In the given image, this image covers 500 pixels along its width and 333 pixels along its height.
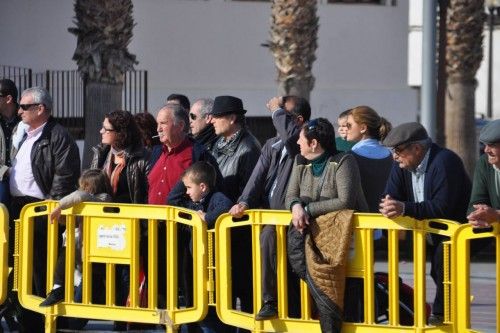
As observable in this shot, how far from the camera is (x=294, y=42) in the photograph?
28.0 m

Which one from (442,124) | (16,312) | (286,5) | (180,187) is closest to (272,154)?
(180,187)

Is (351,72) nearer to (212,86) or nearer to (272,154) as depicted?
(212,86)

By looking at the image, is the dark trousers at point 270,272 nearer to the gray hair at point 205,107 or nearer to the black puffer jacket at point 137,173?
the black puffer jacket at point 137,173

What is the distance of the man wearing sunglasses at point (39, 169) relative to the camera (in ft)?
35.7

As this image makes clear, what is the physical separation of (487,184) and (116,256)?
302cm

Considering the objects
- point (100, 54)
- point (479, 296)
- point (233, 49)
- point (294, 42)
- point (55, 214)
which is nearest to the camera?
point (55, 214)

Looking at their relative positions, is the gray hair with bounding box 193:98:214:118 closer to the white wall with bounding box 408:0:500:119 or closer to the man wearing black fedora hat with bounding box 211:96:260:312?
the man wearing black fedora hat with bounding box 211:96:260:312

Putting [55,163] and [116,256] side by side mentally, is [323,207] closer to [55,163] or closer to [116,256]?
[116,256]

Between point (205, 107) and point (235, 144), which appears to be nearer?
point (235, 144)

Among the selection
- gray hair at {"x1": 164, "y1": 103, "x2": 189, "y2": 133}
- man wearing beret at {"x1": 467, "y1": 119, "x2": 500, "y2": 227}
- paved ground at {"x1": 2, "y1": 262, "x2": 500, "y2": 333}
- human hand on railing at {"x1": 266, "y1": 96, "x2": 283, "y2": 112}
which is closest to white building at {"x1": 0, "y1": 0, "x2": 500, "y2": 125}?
paved ground at {"x1": 2, "y1": 262, "x2": 500, "y2": 333}

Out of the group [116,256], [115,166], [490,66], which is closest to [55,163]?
[115,166]

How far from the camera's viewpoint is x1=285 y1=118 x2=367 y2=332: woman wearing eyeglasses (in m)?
9.10

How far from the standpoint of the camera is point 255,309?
31.8ft

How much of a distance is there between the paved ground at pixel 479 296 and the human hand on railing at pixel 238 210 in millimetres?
1970
